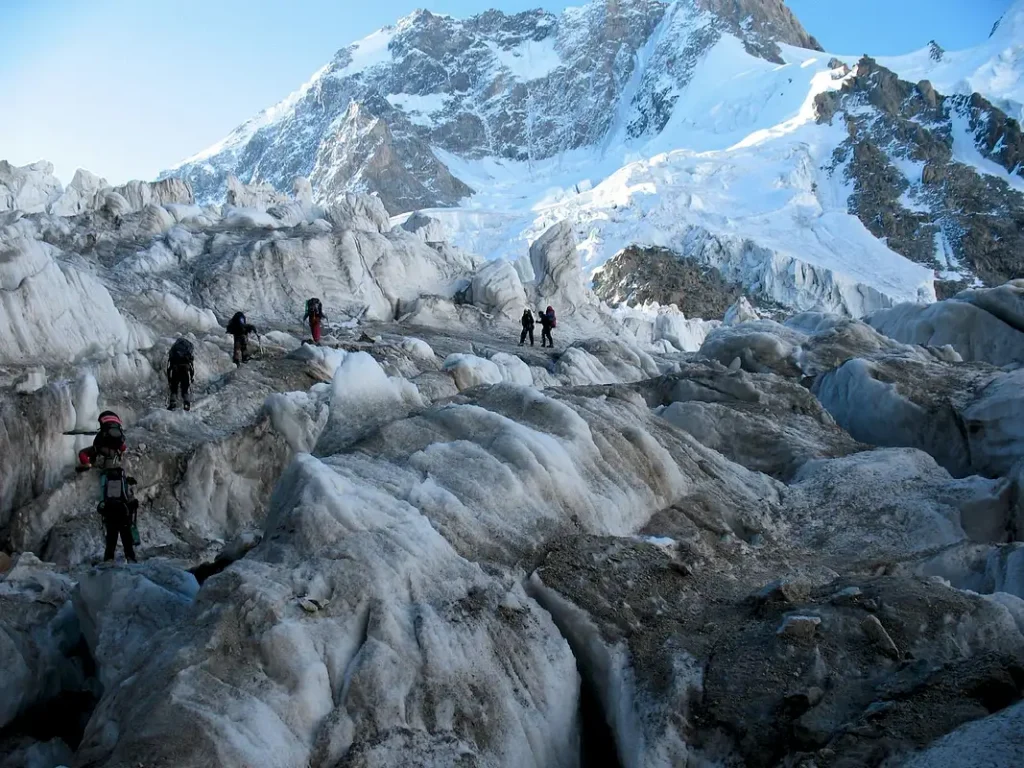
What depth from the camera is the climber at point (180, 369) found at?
14.0m

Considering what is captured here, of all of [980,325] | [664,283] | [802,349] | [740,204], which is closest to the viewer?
[802,349]

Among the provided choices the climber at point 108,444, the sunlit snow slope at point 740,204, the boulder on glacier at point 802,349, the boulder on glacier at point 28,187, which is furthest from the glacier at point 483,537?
the sunlit snow slope at point 740,204

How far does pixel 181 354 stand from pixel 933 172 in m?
107

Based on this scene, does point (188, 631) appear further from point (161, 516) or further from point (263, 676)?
point (161, 516)

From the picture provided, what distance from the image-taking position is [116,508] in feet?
29.3

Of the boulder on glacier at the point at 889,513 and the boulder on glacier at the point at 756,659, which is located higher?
the boulder on glacier at the point at 756,659

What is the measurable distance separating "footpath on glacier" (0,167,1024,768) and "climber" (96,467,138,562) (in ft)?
1.25

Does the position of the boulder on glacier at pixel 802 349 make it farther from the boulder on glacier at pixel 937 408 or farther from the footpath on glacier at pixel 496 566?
the footpath on glacier at pixel 496 566

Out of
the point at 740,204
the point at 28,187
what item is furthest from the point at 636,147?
the point at 28,187

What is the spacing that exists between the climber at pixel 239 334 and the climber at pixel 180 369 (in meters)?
2.34

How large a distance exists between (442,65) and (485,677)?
185 meters

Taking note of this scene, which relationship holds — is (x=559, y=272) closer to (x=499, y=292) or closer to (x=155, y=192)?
(x=499, y=292)

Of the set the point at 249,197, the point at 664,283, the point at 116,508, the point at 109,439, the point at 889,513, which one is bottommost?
the point at 664,283

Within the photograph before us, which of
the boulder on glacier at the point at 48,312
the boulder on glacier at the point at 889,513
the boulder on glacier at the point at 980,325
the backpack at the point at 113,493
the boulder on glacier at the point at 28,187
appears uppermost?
the boulder on glacier at the point at 28,187
